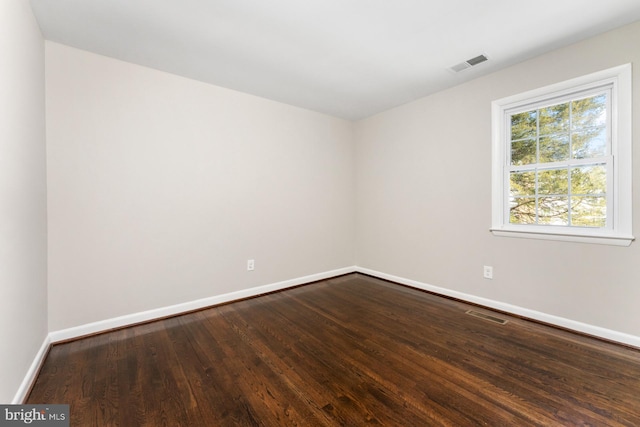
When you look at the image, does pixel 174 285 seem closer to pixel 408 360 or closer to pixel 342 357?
pixel 342 357

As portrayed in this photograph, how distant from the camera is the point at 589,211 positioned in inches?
94.2

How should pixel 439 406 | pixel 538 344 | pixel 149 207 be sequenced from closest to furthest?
pixel 439 406 → pixel 538 344 → pixel 149 207

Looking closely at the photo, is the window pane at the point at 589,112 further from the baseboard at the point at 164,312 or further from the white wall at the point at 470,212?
the baseboard at the point at 164,312

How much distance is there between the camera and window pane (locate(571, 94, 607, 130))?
232 cm

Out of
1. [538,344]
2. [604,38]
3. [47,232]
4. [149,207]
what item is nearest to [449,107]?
[604,38]

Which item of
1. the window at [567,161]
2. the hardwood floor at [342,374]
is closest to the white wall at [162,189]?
the hardwood floor at [342,374]

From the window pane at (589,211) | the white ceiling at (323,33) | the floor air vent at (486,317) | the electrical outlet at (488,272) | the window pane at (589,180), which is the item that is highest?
the white ceiling at (323,33)

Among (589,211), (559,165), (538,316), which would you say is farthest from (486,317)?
(559,165)

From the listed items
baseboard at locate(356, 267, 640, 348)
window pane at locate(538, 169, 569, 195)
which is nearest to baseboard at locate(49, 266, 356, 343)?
baseboard at locate(356, 267, 640, 348)

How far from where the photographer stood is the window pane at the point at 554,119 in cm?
252

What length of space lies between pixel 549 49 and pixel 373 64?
1525mm

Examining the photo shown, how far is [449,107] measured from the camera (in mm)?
3234

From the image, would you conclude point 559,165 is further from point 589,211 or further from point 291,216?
point 291,216

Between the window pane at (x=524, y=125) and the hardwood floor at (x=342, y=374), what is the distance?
6.02 ft
